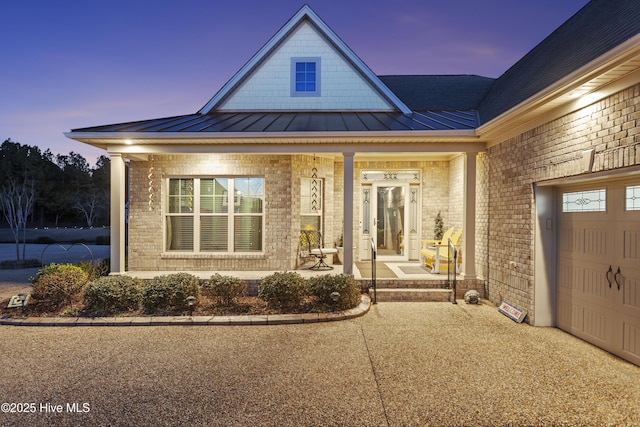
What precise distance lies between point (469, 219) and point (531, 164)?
2006mm

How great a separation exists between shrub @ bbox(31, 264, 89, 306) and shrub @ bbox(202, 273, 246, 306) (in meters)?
2.47

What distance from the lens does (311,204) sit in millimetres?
9625

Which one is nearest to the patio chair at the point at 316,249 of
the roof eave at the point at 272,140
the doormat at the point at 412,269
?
the doormat at the point at 412,269

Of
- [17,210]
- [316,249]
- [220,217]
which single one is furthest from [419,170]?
[17,210]

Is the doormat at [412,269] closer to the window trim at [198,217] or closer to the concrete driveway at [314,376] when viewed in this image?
the concrete driveway at [314,376]

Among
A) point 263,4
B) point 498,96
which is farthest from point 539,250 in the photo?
point 263,4

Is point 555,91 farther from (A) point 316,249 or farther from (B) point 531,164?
(A) point 316,249

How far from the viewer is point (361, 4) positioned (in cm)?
1205

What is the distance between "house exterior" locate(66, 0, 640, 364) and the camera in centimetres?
464

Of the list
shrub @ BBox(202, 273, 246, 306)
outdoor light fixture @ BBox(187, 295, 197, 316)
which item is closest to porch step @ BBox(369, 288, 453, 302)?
shrub @ BBox(202, 273, 246, 306)

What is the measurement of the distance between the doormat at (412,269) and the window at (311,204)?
2447mm

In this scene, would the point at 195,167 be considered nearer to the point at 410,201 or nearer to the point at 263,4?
the point at 410,201

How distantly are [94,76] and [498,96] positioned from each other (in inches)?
752

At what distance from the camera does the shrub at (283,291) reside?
645 cm
